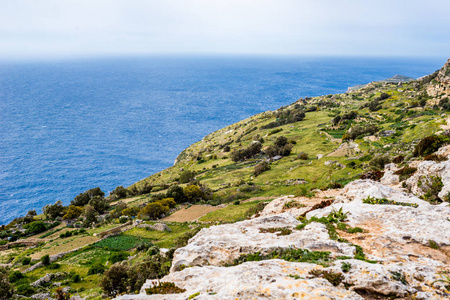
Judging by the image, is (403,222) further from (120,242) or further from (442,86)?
(442,86)

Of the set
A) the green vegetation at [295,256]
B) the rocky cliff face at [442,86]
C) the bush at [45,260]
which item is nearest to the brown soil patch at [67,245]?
the bush at [45,260]

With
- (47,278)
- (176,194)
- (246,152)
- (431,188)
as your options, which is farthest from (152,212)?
(246,152)

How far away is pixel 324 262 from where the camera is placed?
969 cm

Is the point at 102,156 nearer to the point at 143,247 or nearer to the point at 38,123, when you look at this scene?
the point at 38,123

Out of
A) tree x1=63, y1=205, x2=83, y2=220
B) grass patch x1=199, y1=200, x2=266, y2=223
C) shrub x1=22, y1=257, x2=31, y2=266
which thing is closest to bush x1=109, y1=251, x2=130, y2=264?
shrub x1=22, y1=257, x2=31, y2=266

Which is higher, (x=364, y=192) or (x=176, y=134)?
(x=364, y=192)

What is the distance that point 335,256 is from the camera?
10.5m

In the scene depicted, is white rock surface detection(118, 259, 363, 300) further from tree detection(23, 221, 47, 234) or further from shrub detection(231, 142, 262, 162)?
shrub detection(231, 142, 262, 162)

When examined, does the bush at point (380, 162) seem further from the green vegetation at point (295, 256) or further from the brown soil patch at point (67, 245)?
the brown soil patch at point (67, 245)

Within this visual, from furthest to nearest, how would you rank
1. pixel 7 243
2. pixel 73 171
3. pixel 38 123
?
pixel 38 123
pixel 73 171
pixel 7 243

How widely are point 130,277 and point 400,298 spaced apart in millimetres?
16243

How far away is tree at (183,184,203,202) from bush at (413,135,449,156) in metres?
30.9

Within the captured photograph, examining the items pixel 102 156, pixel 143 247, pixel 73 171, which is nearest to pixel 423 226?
pixel 143 247

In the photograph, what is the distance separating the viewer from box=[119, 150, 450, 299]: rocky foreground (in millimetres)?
8016
